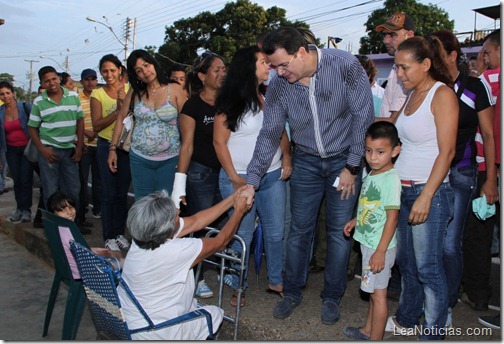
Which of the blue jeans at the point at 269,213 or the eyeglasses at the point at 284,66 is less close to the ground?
the eyeglasses at the point at 284,66

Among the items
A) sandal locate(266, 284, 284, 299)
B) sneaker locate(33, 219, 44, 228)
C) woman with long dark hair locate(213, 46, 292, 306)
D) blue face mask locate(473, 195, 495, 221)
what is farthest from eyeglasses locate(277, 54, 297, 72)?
sneaker locate(33, 219, 44, 228)

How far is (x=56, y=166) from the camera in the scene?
615 cm

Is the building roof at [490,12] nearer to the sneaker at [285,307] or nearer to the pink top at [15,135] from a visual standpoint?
the sneaker at [285,307]

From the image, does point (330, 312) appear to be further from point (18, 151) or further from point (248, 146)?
point (18, 151)

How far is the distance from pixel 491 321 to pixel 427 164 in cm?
128

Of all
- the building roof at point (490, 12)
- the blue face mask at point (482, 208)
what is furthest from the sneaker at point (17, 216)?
the building roof at point (490, 12)

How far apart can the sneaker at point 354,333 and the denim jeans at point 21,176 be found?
5.09 metres

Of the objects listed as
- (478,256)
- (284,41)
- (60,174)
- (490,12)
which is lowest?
(478,256)

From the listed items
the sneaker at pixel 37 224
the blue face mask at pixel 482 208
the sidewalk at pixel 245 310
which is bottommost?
the sidewalk at pixel 245 310

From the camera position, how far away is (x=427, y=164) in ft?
10.4

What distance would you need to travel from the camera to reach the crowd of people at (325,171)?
3057mm

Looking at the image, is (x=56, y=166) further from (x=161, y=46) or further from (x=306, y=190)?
(x=161, y=46)

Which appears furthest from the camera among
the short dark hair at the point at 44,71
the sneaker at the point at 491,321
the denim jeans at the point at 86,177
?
the denim jeans at the point at 86,177

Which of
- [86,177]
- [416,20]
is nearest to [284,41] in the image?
[86,177]
